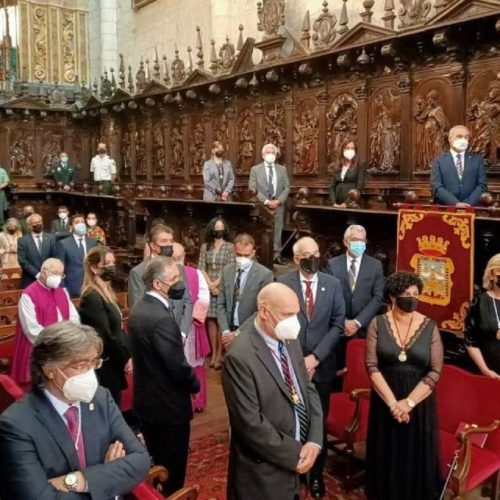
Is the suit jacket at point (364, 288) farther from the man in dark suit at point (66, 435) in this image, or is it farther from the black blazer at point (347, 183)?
the black blazer at point (347, 183)

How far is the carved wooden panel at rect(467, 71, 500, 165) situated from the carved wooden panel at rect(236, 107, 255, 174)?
4947 millimetres

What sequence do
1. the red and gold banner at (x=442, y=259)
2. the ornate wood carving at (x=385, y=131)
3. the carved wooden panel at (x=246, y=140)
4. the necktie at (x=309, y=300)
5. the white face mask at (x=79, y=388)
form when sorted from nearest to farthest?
the white face mask at (x=79, y=388), the necktie at (x=309, y=300), the red and gold banner at (x=442, y=259), the ornate wood carving at (x=385, y=131), the carved wooden panel at (x=246, y=140)

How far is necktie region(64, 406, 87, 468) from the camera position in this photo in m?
2.27

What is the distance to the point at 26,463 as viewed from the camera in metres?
2.10

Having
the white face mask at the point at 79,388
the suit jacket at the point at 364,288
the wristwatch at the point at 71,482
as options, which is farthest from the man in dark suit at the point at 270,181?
the wristwatch at the point at 71,482

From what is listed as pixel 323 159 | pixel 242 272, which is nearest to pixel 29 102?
pixel 323 159

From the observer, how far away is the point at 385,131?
9.24 m

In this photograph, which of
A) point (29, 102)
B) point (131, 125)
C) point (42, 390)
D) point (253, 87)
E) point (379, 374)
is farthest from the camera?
point (29, 102)

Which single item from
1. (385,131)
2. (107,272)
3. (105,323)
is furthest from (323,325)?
(385,131)

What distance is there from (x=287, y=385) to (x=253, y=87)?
31.4 feet

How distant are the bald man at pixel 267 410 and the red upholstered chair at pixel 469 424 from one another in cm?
105

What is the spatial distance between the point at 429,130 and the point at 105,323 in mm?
6205

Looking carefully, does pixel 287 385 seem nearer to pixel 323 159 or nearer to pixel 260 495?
pixel 260 495

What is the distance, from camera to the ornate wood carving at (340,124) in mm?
9797
